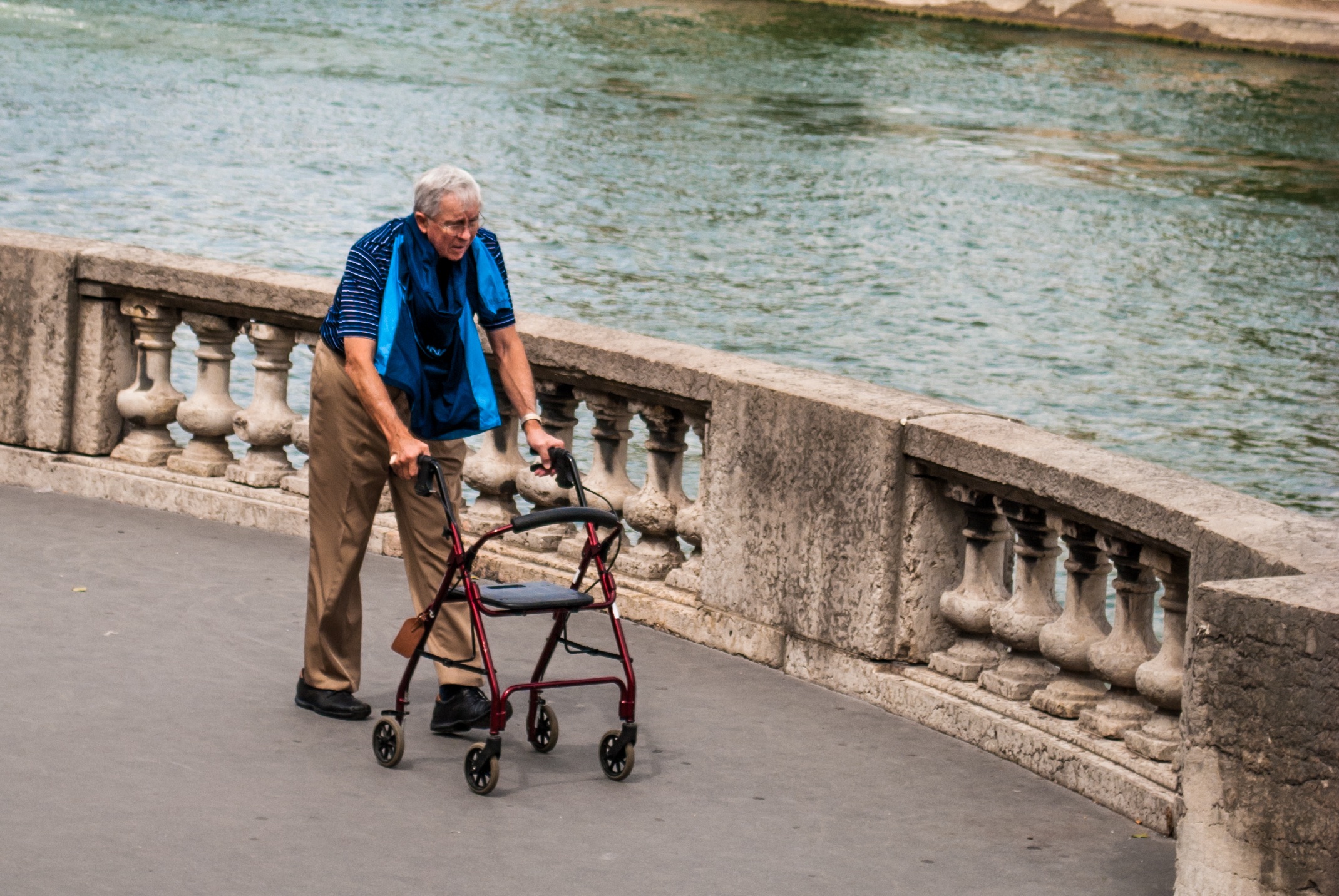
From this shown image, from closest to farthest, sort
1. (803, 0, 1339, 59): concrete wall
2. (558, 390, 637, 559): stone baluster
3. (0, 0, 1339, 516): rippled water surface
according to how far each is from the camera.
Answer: (558, 390, 637, 559): stone baluster
(0, 0, 1339, 516): rippled water surface
(803, 0, 1339, 59): concrete wall

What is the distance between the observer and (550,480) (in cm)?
671

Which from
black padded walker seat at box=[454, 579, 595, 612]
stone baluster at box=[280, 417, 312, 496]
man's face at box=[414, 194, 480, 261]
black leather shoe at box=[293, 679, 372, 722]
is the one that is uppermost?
man's face at box=[414, 194, 480, 261]

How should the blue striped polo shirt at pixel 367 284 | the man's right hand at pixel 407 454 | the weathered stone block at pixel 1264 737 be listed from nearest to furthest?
the weathered stone block at pixel 1264 737, the man's right hand at pixel 407 454, the blue striped polo shirt at pixel 367 284

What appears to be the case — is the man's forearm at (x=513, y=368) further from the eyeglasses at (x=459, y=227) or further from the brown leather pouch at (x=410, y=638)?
the brown leather pouch at (x=410, y=638)

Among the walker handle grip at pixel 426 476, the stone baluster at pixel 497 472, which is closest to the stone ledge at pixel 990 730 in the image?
the stone baluster at pixel 497 472

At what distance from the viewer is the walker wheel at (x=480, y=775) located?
4812mm

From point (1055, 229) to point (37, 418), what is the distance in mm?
23286

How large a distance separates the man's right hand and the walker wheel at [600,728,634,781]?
834 millimetres

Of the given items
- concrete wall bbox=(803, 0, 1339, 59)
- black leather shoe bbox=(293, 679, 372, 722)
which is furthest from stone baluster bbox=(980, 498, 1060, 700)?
concrete wall bbox=(803, 0, 1339, 59)

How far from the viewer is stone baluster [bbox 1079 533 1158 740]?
509cm

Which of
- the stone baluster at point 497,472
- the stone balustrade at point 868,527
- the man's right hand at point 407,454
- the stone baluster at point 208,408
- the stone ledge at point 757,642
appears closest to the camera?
the stone balustrade at point 868,527

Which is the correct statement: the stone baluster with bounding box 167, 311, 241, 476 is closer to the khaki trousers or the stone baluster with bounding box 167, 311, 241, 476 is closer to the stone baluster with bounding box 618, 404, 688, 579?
the stone baluster with bounding box 618, 404, 688, 579

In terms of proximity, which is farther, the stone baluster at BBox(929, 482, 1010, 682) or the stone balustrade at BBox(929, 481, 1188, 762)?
the stone baluster at BBox(929, 482, 1010, 682)

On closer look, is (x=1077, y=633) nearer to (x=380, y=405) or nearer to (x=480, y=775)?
(x=480, y=775)
